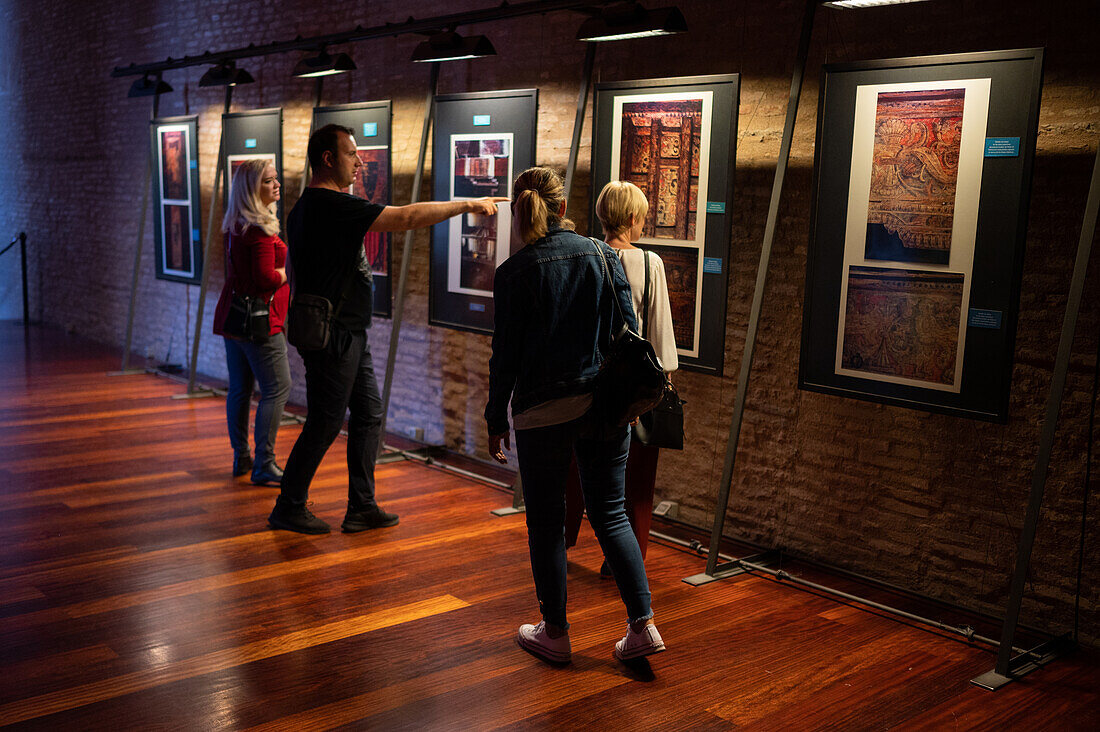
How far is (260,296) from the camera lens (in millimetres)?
5500

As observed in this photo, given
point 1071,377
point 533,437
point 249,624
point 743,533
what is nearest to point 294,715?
point 249,624

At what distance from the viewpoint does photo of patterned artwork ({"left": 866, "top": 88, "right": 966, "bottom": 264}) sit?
12.8ft

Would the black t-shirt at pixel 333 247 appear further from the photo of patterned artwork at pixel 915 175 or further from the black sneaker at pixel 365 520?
the photo of patterned artwork at pixel 915 175

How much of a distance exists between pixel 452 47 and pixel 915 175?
280 centimetres

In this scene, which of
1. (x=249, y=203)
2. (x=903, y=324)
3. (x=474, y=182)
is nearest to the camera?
(x=903, y=324)

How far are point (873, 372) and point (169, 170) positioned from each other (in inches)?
285

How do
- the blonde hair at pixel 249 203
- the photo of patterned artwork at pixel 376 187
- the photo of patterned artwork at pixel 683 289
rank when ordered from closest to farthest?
the photo of patterned artwork at pixel 683 289 → the blonde hair at pixel 249 203 → the photo of patterned artwork at pixel 376 187

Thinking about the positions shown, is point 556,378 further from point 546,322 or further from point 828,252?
point 828,252

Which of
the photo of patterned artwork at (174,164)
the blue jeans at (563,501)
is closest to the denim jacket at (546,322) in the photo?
the blue jeans at (563,501)

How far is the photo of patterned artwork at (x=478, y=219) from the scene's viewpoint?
231 inches

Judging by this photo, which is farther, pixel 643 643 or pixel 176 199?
pixel 176 199

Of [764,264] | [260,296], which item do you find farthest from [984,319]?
[260,296]

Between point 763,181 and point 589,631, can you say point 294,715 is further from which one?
point 763,181

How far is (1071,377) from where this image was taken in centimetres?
385
